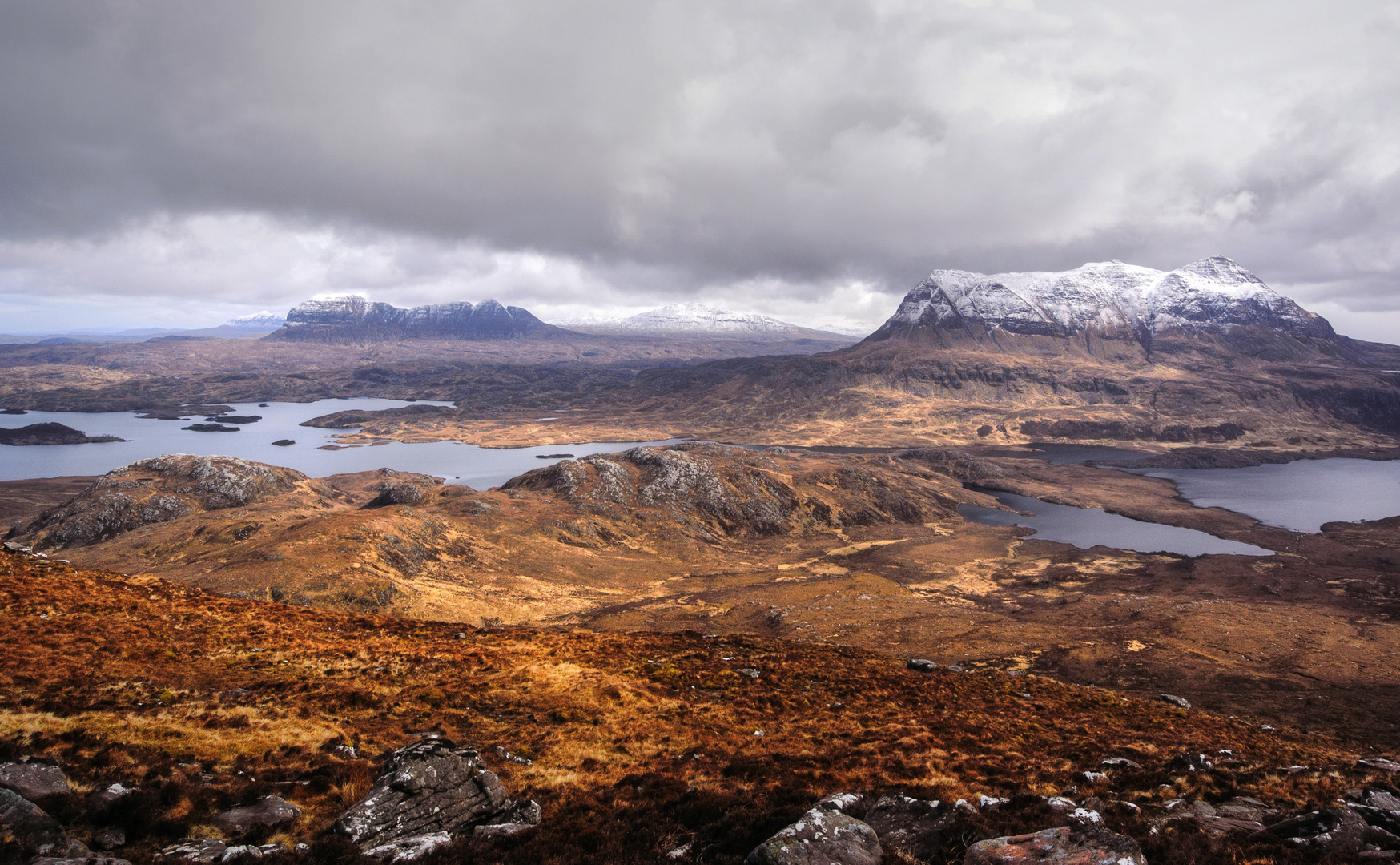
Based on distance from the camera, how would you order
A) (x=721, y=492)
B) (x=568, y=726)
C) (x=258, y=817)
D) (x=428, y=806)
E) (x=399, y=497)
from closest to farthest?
1. (x=258, y=817)
2. (x=428, y=806)
3. (x=568, y=726)
4. (x=399, y=497)
5. (x=721, y=492)

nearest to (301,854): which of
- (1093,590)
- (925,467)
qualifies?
(1093,590)

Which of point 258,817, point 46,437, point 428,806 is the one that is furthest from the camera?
point 46,437

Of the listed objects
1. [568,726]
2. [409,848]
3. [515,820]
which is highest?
[409,848]

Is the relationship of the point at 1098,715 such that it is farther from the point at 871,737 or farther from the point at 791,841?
the point at 791,841

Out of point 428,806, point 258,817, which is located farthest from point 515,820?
point 258,817

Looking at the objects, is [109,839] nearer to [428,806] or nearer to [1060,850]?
[428,806]

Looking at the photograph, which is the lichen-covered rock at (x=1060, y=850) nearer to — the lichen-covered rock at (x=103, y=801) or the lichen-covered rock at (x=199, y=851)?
the lichen-covered rock at (x=199, y=851)

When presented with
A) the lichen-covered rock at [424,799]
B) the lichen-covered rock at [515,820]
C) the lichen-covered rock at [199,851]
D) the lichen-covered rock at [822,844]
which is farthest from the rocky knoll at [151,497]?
the lichen-covered rock at [822,844]
